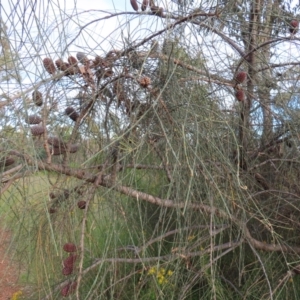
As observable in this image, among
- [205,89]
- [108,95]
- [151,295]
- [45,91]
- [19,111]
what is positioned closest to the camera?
[19,111]

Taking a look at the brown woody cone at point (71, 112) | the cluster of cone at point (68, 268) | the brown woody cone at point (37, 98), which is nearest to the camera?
the brown woody cone at point (37, 98)

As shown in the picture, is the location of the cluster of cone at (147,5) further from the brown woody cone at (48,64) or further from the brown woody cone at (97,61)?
the brown woody cone at (48,64)

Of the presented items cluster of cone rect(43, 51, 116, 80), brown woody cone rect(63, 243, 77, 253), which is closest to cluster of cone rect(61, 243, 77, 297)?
brown woody cone rect(63, 243, 77, 253)

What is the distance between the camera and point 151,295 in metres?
2.21

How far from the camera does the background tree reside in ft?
4.04

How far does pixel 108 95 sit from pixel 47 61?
23 centimetres

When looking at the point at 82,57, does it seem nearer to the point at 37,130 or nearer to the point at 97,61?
the point at 97,61

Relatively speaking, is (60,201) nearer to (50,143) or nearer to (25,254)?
(50,143)

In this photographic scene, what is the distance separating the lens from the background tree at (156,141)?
1231 millimetres

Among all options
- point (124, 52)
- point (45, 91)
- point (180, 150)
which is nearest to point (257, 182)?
point (180, 150)

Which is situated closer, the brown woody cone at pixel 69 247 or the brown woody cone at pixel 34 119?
the brown woody cone at pixel 34 119

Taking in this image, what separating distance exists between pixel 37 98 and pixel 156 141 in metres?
0.39

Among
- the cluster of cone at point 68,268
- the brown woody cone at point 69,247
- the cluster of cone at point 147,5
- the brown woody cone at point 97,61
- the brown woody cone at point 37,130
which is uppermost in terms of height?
the cluster of cone at point 147,5

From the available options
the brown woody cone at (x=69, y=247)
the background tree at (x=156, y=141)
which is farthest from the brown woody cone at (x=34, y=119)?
the brown woody cone at (x=69, y=247)
